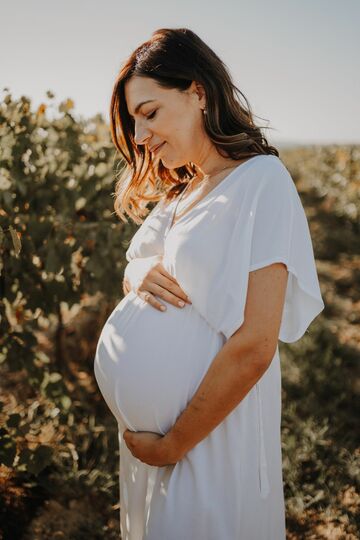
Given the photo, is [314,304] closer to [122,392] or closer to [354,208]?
[122,392]

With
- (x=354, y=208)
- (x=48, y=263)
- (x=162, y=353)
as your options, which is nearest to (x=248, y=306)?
(x=162, y=353)

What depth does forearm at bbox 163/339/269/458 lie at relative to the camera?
4.25ft

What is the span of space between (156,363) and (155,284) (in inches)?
9.7

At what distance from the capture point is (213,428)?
53.9 inches

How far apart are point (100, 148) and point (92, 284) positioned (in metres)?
0.83

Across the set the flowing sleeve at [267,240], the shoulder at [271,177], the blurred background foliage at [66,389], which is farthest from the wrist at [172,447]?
the blurred background foliage at [66,389]

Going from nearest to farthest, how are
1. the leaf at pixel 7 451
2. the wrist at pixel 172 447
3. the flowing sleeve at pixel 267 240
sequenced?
A: the flowing sleeve at pixel 267 240, the wrist at pixel 172 447, the leaf at pixel 7 451

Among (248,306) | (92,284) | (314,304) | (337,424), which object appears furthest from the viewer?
(337,424)

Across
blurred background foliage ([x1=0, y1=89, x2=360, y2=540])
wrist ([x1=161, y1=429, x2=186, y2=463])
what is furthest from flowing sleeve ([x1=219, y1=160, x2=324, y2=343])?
blurred background foliage ([x1=0, y1=89, x2=360, y2=540])

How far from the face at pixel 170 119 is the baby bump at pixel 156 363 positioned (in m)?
0.52

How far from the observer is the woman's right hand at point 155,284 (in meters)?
1.45

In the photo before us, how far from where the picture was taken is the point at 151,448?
1.43 m

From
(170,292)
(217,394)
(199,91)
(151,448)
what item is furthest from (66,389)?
(199,91)

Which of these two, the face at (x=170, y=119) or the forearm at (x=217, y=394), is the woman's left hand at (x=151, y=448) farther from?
the face at (x=170, y=119)
